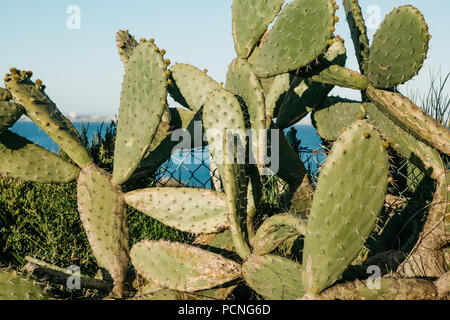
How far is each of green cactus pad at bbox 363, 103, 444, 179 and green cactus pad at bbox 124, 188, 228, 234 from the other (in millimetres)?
788

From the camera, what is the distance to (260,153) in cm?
194

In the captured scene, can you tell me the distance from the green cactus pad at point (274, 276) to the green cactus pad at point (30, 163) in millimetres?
1045

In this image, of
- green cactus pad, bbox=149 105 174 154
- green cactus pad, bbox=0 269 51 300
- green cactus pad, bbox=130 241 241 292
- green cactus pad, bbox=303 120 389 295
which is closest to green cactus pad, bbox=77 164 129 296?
green cactus pad, bbox=130 241 241 292

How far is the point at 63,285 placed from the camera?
2.04 metres

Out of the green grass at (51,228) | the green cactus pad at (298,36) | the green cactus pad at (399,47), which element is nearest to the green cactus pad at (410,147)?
the green cactus pad at (399,47)

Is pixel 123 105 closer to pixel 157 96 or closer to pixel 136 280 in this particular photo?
pixel 157 96

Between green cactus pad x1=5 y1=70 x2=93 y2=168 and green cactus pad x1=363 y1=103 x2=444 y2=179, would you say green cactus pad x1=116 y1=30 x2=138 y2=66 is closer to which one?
green cactus pad x1=5 y1=70 x2=93 y2=168

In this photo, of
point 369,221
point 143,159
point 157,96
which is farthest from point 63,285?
point 369,221

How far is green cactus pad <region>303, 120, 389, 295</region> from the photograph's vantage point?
1414 millimetres

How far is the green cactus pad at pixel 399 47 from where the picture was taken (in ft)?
6.42

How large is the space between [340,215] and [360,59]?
953 millimetres

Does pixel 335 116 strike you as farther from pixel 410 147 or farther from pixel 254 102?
pixel 254 102

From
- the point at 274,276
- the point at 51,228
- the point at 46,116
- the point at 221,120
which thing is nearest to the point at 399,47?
the point at 221,120

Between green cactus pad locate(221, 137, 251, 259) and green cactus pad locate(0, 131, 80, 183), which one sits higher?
green cactus pad locate(0, 131, 80, 183)
